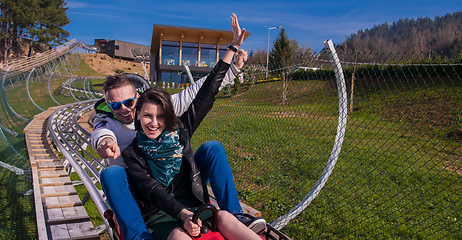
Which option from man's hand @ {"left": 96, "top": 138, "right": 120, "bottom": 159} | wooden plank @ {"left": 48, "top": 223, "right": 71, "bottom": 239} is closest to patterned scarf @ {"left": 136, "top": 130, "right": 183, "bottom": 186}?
man's hand @ {"left": 96, "top": 138, "right": 120, "bottom": 159}

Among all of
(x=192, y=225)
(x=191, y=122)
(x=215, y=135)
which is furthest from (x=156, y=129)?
(x=215, y=135)

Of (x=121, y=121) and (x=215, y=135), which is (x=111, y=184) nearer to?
(x=121, y=121)

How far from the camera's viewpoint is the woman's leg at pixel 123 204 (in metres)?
1.69

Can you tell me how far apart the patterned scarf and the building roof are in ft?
95.7

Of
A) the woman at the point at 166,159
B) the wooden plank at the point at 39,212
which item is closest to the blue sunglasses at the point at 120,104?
the woman at the point at 166,159

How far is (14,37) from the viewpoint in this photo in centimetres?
4788

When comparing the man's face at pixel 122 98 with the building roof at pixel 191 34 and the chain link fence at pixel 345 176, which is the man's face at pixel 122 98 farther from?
the building roof at pixel 191 34

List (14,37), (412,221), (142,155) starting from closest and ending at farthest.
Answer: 1. (142,155)
2. (412,221)
3. (14,37)

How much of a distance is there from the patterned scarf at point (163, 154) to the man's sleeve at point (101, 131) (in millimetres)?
260

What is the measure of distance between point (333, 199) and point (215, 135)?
427cm

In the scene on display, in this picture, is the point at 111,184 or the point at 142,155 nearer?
the point at 111,184

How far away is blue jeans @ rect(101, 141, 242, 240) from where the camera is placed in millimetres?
1713

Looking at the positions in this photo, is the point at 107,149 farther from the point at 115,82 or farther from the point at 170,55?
the point at 170,55

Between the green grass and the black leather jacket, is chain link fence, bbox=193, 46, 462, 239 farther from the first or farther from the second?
the black leather jacket
